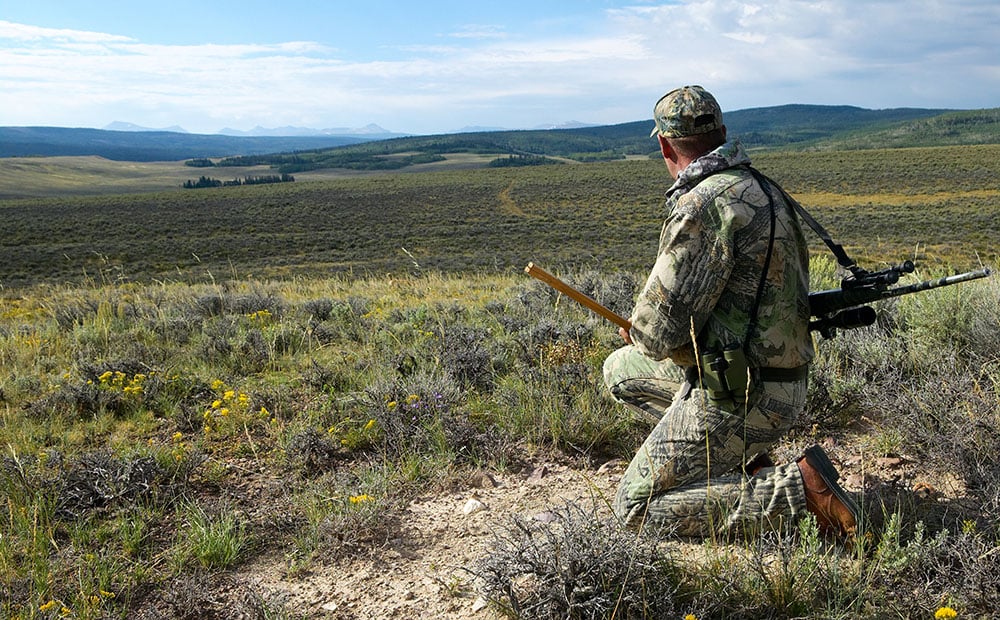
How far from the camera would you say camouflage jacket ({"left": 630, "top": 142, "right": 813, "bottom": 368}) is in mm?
2326

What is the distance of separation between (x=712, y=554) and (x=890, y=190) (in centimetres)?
5051

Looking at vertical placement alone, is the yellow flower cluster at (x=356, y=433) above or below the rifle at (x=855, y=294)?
below

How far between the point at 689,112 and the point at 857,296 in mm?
944

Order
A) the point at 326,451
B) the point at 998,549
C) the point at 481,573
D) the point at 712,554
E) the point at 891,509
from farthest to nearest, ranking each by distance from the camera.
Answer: the point at 326,451 → the point at 891,509 → the point at 712,554 → the point at 481,573 → the point at 998,549

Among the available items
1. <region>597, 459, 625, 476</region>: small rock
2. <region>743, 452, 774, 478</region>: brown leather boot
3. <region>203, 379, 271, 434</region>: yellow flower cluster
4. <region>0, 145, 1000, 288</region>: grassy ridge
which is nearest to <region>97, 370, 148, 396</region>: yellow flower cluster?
<region>203, 379, 271, 434</region>: yellow flower cluster

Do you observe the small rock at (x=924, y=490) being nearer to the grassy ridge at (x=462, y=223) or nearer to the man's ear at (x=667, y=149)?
the man's ear at (x=667, y=149)

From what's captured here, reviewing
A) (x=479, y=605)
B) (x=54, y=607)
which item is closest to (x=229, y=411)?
(x=54, y=607)

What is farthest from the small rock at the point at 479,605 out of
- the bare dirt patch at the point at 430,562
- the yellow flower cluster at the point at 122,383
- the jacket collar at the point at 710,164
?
the yellow flower cluster at the point at 122,383

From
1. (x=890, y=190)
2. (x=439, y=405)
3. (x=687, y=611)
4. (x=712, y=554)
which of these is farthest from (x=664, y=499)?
(x=890, y=190)

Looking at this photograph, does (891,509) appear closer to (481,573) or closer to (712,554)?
(712,554)

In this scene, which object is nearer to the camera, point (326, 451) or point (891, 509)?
point (891, 509)

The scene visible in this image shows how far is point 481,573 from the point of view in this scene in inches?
83.6

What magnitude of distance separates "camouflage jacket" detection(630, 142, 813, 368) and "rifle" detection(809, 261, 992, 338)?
0.36 ft

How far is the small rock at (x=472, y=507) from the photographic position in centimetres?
279
